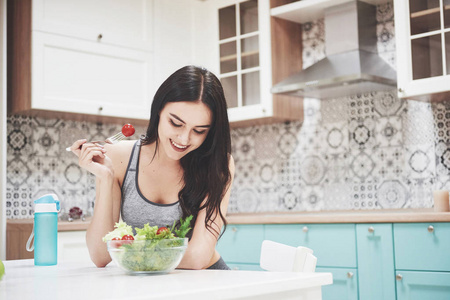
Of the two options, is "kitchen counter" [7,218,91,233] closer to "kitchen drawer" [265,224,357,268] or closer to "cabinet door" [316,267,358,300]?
"kitchen drawer" [265,224,357,268]

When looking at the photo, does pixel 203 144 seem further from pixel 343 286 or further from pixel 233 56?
pixel 233 56

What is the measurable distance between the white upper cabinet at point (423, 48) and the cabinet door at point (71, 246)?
6.64ft

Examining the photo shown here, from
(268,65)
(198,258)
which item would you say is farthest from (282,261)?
(268,65)

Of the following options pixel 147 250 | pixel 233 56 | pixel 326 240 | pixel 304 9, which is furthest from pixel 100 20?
pixel 147 250

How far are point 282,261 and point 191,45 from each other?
2966mm

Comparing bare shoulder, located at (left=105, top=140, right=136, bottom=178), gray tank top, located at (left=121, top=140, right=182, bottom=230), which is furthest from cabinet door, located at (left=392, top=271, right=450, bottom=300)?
bare shoulder, located at (left=105, top=140, right=136, bottom=178)

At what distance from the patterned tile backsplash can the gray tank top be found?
6.84ft

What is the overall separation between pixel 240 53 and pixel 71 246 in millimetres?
1756

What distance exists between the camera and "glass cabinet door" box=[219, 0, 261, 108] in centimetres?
407

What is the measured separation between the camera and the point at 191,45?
4.39 metres

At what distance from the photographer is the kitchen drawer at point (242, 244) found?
3.56 m

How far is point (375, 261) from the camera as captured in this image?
3047mm

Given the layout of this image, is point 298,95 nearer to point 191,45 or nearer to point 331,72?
point 331,72

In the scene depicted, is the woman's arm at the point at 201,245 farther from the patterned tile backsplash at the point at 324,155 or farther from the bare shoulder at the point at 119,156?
the patterned tile backsplash at the point at 324,155
